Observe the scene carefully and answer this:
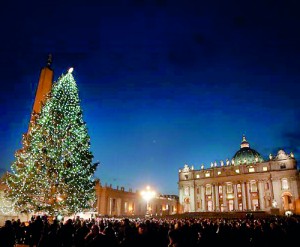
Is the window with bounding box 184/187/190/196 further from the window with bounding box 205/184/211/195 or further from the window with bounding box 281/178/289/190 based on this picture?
the window with bounding box 281/178/289/190

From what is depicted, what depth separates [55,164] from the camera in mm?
20078

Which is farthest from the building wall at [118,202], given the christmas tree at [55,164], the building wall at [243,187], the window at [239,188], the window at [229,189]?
the christmas tree at [55,164]

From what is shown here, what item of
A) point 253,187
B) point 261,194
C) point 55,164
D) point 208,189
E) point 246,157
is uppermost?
point 246,157

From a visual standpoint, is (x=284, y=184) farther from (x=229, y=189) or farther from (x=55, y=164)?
(x=55, y=164)

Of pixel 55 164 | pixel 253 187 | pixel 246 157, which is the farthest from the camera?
pixel 246 157

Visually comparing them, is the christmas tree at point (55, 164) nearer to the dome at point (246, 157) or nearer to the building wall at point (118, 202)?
the building wall at point (118, 202)

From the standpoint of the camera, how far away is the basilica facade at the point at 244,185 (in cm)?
7638

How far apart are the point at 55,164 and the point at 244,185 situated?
75967 millimetres

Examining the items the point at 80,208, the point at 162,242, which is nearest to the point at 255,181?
the point at 80,208

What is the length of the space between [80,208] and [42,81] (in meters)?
12.4

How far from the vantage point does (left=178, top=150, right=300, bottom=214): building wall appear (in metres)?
76.3

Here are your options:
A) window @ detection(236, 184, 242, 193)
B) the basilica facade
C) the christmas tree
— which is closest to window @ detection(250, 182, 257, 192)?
the basilica facade

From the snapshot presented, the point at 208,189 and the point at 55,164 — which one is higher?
the point at 208,189

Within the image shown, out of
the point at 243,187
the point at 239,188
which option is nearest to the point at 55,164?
the point at 243,187
